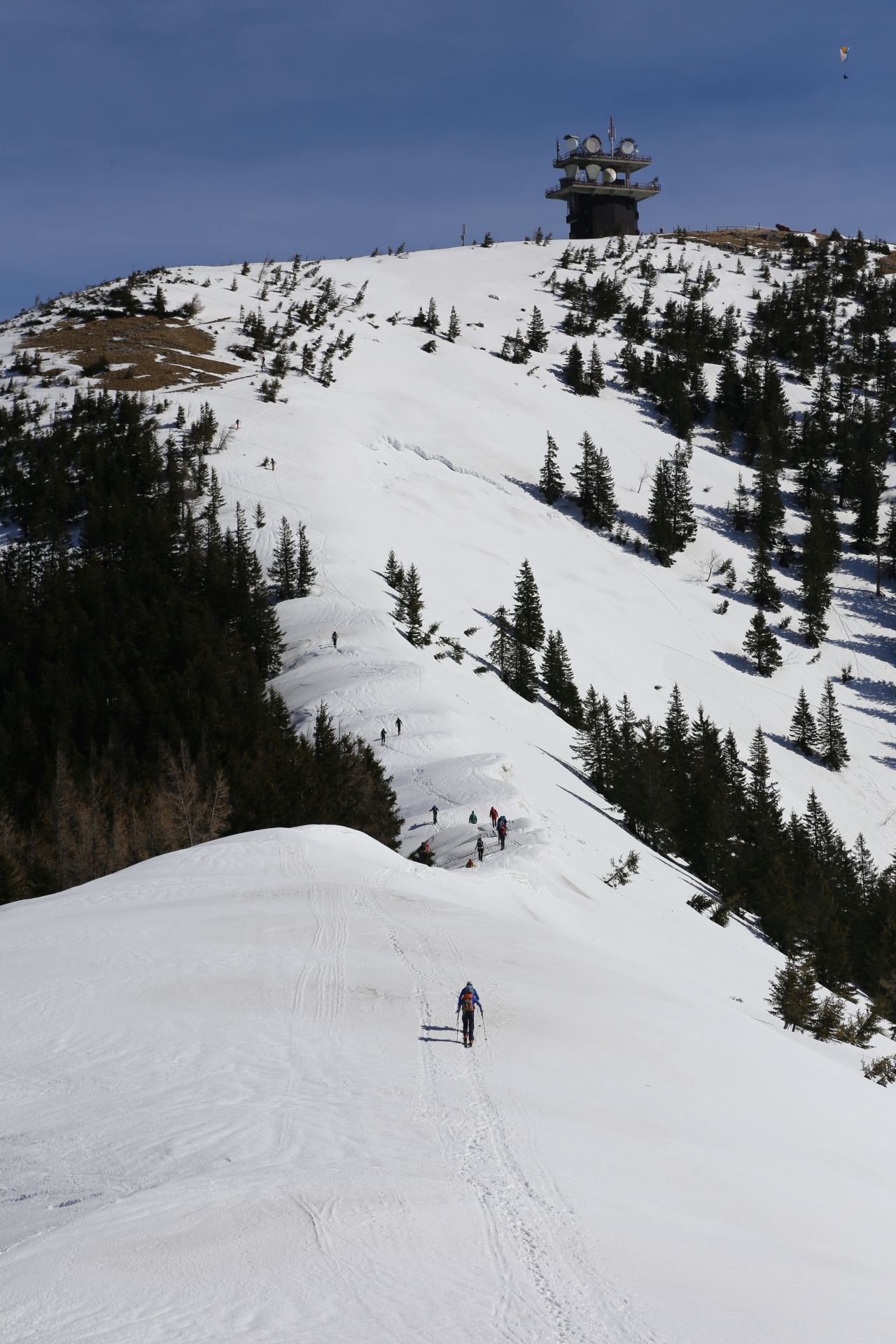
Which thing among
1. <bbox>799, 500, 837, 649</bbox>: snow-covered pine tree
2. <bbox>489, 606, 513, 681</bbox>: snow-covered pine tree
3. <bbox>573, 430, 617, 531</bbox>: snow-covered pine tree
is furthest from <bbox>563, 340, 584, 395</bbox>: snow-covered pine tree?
<bbox>489, 606, 513, 681</bbox>: snow-covered pine tree

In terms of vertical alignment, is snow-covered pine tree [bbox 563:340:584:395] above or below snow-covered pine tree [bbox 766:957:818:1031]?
above

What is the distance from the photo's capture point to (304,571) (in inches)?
2781

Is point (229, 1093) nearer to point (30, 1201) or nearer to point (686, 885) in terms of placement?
point (30, 1201)

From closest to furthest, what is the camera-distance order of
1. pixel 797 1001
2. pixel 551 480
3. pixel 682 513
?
pixel 797 1001 < pixel 682 513 < pixel 551 480

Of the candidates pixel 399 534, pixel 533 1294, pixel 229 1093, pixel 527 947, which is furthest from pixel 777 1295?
pixel 399 534

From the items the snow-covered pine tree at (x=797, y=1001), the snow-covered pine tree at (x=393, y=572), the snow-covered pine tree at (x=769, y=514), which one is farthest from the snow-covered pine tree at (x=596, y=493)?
the snow-covered pine tree at (x=797, y=1001)

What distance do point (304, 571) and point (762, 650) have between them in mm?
43393

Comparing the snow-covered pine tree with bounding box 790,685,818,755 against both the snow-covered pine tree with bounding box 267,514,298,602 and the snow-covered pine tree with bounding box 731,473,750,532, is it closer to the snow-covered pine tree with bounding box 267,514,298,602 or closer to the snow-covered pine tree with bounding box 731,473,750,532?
the snow-covered pine tree with bounding box 731,473,750,532

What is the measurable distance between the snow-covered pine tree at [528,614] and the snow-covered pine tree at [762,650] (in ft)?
73.0

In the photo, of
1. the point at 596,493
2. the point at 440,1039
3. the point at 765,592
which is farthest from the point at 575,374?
the point at 440,1039

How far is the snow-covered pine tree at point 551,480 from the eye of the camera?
108 metres

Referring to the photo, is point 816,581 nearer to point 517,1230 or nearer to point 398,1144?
point 398,1144

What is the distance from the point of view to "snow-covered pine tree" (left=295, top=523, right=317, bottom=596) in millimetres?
70188

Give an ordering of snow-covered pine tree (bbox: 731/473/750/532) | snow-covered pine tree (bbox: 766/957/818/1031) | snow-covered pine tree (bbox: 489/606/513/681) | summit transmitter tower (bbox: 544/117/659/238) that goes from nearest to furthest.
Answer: snow-covered pine tree (bbox: 766/957/818/1031)
snow-covered pine tree (bbox: 489/606/513/681)
snow-covered pine tree (bbox: 731/473/750/532)
summit transmitter tower (bbox: 544/117/659/238)
